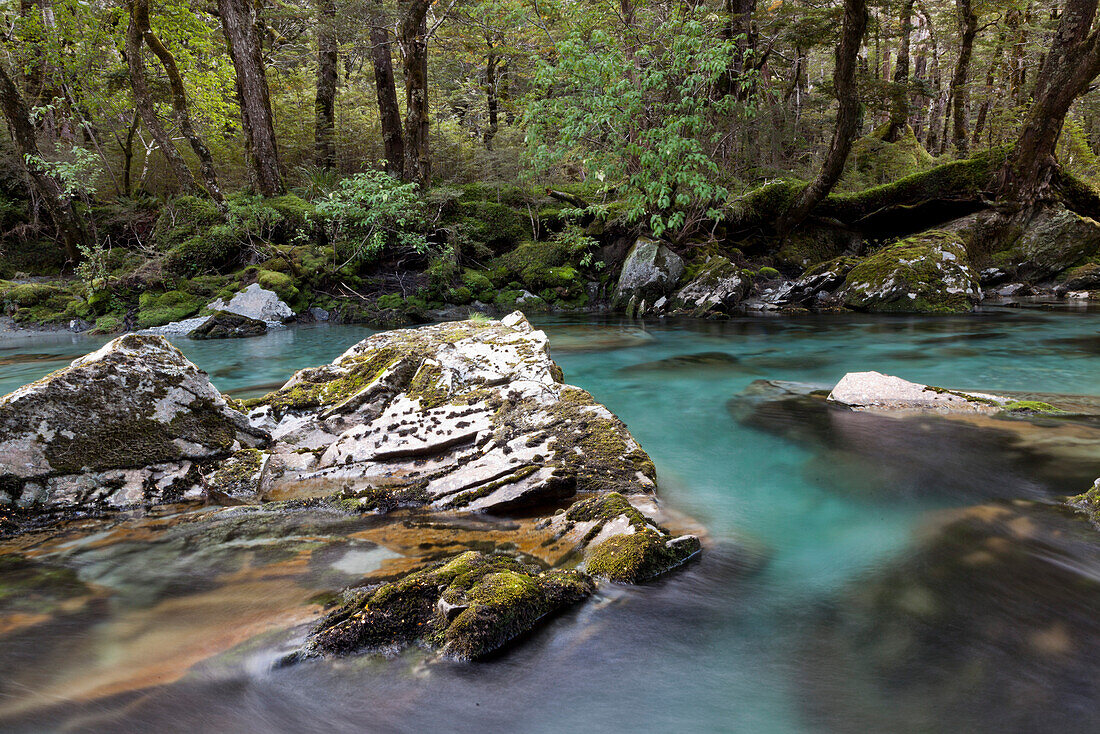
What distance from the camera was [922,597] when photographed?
259 cm

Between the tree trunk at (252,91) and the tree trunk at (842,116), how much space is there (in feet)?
44.6

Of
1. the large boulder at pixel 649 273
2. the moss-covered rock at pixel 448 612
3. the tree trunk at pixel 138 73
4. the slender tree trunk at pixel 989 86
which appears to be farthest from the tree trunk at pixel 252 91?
the slender tree trunk at pixel 989 86

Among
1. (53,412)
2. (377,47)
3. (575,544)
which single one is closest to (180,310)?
(377,47)

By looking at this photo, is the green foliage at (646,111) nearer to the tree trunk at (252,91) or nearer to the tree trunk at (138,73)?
the tree trunk at (252,91)

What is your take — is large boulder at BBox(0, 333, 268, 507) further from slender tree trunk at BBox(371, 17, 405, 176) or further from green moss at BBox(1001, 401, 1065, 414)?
→ slender tree trunk at BBox(371, 17, 405, 176)

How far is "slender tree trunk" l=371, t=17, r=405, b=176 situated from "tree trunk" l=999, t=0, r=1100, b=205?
15.8 m

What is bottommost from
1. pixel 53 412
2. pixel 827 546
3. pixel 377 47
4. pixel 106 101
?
pixel 827 546

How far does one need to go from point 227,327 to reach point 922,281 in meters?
15.2

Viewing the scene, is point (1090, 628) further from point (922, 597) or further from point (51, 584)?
point (51, 584)

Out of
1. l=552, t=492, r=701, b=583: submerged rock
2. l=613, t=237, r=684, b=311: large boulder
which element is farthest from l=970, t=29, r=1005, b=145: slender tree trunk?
l=552, t=492, r=701, b=583: submerged rock

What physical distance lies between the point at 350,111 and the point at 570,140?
11.2 metres

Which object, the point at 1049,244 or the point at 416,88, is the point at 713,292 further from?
the point at 416,88

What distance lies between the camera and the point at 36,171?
1379cm

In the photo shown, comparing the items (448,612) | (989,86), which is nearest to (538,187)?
(448,612)
